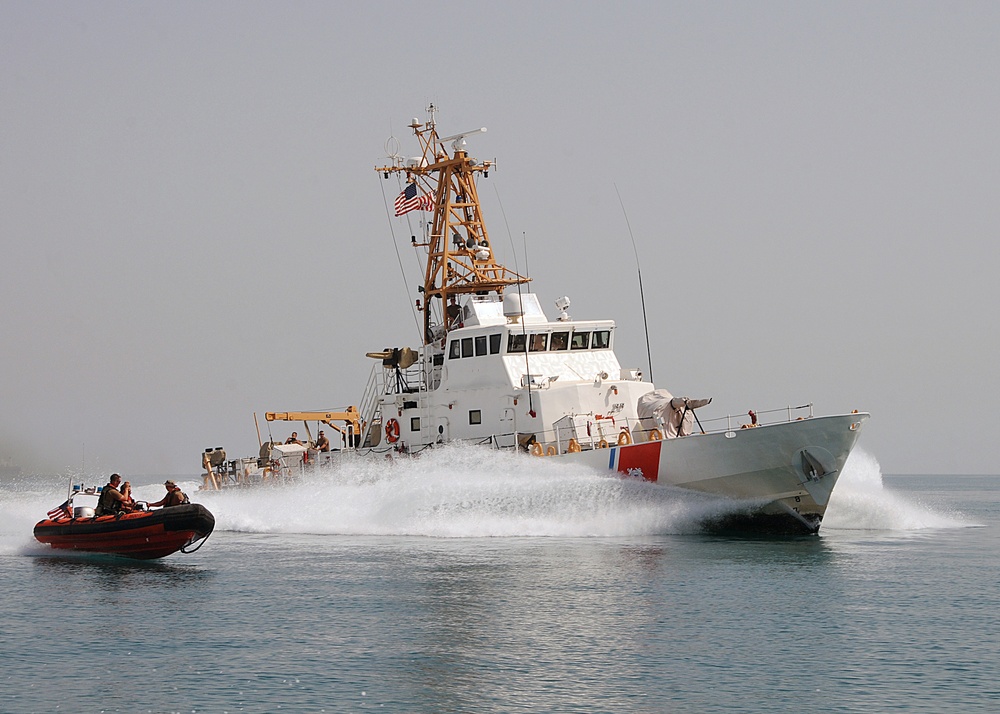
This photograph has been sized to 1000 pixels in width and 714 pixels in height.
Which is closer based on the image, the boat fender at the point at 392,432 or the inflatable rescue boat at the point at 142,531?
the inflatable rescue boat at the point at 142,531

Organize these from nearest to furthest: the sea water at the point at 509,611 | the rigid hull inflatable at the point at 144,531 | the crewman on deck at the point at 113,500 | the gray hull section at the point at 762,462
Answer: the sea water at the point at 509,611 → the rigid hull inflatable at the point at 144,531 → the gray hull section at the point at 762,462 → the crewman on deck at the point at 113,500

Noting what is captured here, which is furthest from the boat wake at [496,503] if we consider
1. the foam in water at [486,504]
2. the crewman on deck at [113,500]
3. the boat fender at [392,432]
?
the crewman on deck at [113,500]

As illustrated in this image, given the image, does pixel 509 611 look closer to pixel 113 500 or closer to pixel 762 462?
pixel 762 462

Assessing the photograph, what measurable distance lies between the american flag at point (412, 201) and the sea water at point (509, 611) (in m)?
7.91

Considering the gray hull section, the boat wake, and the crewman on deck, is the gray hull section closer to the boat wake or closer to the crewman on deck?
the boat wake

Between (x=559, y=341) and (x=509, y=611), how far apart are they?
12.6 meters

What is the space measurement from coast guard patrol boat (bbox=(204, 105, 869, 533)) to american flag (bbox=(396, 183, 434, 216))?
1.7 inches

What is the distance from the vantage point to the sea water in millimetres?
13289

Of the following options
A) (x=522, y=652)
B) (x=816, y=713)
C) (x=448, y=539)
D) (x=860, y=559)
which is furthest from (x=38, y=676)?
(x=860, y=559)

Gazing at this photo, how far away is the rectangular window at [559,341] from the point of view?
29297mm

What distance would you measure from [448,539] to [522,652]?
1382 centimetres

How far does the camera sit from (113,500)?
82.6 ft

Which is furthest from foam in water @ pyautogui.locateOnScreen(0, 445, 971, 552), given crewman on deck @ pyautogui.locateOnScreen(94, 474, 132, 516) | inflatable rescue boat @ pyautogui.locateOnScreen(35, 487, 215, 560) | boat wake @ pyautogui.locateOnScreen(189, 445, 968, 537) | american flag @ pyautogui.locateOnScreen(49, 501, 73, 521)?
crewman on deck @ pyautogui.locateOnScreen(94, 474, 132, 516)

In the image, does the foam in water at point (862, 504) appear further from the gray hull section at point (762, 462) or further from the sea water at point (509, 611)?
the gray hull section at point (762, 462)
